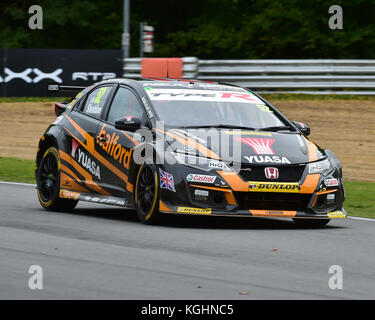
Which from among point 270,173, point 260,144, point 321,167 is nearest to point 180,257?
point 270,173

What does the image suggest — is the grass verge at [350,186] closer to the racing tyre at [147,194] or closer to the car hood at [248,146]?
the car hood at [248,146]

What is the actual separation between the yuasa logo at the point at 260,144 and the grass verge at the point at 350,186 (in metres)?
2.26

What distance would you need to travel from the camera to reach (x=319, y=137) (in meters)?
23.2

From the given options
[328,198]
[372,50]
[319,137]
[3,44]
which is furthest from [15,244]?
[3,44]

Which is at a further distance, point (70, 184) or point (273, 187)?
point (70, 184)

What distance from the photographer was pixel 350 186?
16.0 metres

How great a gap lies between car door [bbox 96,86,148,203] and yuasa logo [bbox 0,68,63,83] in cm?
1715

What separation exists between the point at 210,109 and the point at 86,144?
4.87 feet

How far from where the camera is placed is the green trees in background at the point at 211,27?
122 feet

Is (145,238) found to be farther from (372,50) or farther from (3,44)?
(3,44)
